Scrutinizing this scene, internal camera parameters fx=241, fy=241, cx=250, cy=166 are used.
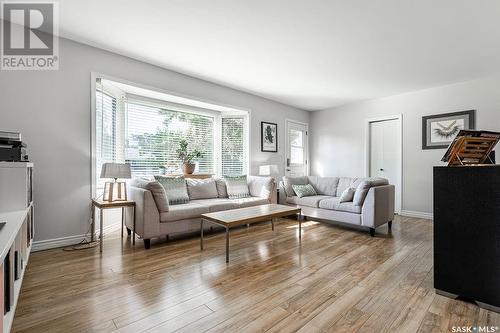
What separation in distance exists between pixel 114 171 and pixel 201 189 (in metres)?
1.46

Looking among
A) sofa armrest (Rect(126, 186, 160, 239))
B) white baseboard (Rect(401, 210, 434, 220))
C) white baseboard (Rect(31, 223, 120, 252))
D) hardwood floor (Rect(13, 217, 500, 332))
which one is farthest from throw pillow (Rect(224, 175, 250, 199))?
white baseboard (Rect(401, 210, 434, 220))

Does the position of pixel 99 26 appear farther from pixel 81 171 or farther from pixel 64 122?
pixel 81 171

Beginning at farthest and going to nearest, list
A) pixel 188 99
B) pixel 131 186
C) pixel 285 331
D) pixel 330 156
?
pixel 330 156
pixel 188 99
pixel 131 186
pixel 285 331

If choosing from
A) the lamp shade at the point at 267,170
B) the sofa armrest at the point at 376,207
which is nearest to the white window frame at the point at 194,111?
the lamp shade at the point at 267,170

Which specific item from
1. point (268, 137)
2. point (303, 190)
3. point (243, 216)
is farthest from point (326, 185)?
point (243, 216)

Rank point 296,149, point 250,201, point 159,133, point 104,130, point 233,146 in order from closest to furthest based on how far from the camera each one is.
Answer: point 104,130
point 250,201
point 159,133
point 233,146
point 296,149

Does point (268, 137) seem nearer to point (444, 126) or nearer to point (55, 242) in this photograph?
point (444, 126)

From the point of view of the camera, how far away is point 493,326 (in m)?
1.50

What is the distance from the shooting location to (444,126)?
4488 mm

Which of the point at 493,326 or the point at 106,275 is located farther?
the point at 106,275

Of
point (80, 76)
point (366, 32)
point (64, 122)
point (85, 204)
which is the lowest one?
point (85, 204)

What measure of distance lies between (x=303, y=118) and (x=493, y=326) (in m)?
5.46

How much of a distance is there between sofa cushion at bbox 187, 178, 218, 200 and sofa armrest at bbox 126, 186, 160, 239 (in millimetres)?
1006

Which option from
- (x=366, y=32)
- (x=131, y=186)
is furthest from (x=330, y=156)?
(x=131, y=186)
